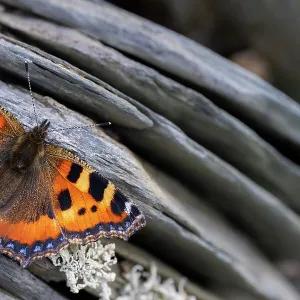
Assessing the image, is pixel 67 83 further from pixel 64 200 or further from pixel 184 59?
pixel 184 59

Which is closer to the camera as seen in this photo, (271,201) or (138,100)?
(138,100)

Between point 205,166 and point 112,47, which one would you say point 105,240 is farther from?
point 112,47

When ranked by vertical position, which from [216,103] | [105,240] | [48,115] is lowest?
[105,240]

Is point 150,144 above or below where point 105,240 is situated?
above

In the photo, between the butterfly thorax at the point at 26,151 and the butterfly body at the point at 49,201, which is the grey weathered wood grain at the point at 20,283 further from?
the butterfly thorax at the point at 26,151

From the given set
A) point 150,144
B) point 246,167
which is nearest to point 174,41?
point 150,144

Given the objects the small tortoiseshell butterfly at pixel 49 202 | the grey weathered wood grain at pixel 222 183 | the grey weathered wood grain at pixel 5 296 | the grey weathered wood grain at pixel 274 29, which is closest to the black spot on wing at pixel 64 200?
the small tortoiseshell butterfly at pixel 49 202
